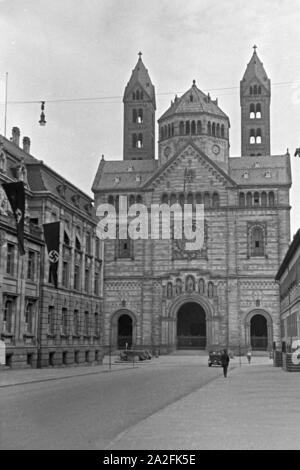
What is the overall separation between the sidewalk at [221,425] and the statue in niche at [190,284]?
57.1 m

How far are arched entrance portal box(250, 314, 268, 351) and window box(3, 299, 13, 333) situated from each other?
43.9 meters

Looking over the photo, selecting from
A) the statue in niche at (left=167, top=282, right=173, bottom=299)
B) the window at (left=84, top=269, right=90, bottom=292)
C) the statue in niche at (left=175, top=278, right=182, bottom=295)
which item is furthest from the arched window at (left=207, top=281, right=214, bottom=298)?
the window at (left=84, top=269, right=90, bottom=292)

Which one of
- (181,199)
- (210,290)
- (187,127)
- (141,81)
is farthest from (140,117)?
(210,290)

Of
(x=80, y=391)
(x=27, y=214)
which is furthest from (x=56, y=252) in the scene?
(x=80, y=391)

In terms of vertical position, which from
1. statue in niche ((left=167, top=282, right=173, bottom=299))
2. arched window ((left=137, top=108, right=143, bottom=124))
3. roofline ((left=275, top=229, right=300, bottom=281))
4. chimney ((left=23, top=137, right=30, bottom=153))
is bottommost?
statue in niche ((left=167, top=282, right=173, bottom=299))

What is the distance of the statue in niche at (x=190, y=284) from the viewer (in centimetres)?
8319

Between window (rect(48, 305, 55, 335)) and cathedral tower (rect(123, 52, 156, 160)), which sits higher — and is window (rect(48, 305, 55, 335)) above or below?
below

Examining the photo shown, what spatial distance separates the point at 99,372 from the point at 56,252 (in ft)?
26.0

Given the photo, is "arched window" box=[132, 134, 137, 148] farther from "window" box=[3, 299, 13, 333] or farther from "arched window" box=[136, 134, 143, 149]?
"window" box=[3, 299, 13, 333]

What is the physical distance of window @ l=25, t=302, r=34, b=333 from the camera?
46.1 metres

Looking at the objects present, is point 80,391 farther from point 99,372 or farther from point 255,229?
point 255,229

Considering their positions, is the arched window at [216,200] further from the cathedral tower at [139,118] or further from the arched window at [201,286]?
the cathedral tower at [139,118]

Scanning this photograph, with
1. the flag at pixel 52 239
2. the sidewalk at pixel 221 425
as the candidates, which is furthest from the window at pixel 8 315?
the sidewalk at pixel 221 425

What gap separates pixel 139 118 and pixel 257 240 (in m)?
30.5
